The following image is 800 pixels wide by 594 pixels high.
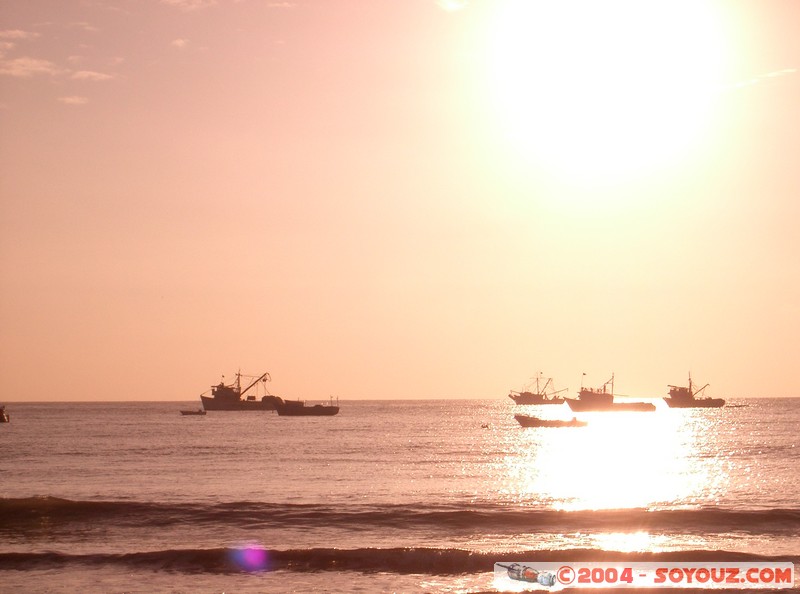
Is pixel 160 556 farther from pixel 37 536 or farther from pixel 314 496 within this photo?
pixel 314 496

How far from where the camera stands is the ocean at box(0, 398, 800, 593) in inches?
1375

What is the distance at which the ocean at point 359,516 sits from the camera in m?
34.9

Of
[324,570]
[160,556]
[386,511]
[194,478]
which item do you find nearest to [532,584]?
[324,570]

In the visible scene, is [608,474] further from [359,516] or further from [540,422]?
[540,422]

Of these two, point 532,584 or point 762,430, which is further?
point 762,430

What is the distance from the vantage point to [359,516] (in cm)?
5053

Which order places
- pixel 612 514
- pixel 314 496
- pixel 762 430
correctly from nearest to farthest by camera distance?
pixel 612 514, pixel 314 496, pixel 762 430

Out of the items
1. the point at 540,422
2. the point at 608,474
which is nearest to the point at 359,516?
the point at 608,474

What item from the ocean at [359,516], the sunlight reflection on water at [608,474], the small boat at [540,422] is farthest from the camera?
the small boat at [540,422]

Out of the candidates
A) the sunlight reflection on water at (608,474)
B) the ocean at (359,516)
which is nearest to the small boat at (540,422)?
the sunlight reflection on water at (608,474)


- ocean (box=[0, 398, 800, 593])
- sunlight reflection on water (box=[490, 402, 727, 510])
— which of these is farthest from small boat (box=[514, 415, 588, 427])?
ocean (box=[0, 398, 800, 593])

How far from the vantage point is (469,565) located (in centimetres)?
3597

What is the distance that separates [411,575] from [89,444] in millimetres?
95690

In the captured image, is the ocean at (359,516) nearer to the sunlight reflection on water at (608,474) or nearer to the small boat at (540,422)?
the sunlight reflection on water at (608,474)
